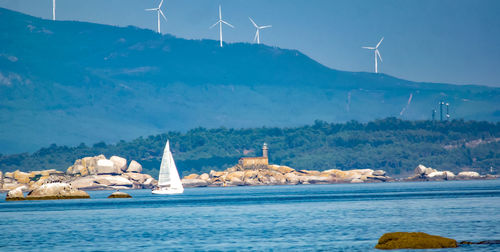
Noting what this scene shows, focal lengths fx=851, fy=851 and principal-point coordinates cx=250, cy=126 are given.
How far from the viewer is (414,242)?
56.5 meters

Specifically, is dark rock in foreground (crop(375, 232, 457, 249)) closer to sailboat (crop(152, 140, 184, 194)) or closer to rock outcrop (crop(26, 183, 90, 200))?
rock outcrop (crop(26, 183, 90, 200))

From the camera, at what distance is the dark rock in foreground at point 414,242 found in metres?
56.5

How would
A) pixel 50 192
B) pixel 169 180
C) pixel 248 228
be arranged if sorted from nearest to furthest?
pixel 248 228 → pixel 50 192 → pixel 169 180

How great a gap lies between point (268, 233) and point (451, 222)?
17.7 m

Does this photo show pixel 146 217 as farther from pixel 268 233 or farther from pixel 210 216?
pixel 268 233

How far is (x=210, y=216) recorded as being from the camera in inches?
4099

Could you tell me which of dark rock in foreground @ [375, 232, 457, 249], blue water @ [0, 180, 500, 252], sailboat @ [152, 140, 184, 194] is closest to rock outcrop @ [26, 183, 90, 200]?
sailboat @ [152, 140, 184, 194]

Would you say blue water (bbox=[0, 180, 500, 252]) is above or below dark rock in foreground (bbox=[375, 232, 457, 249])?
below

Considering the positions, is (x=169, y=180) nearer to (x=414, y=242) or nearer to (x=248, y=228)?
(x=248, y=228)

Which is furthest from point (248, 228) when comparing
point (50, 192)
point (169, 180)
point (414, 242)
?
point (169, 180)

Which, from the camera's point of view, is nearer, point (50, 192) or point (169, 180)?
point (50, 192)

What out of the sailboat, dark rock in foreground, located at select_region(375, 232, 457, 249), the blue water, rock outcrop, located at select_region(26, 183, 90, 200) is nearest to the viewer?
dark rock in foreground, located at select_region(375, 232, 457, 249)

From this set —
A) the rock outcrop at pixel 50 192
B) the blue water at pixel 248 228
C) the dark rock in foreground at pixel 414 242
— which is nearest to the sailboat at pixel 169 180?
the rock outcrop at pixel 50 192

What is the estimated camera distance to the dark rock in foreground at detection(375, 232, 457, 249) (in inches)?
2223
